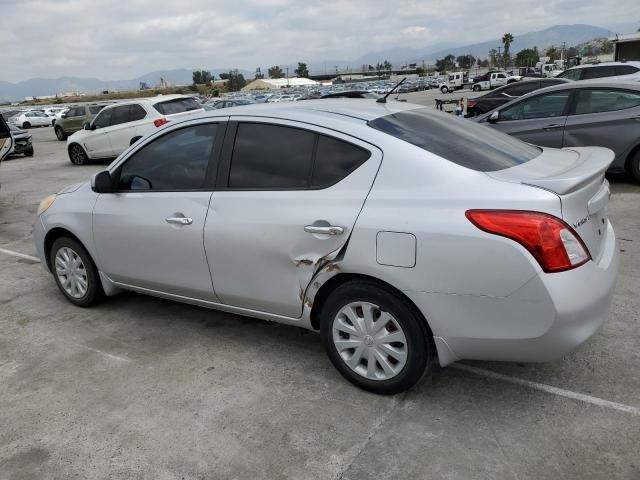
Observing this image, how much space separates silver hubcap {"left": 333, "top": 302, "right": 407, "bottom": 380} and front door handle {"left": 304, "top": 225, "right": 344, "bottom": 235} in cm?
41

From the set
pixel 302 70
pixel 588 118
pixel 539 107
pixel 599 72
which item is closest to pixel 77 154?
pixel 539 107

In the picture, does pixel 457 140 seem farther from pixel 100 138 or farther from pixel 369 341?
pixel 100 138

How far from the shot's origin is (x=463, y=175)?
9.08 ft

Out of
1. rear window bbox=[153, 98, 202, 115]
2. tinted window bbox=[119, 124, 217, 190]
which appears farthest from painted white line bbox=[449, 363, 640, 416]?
rear window bbox=[153, 98, 202, 115]

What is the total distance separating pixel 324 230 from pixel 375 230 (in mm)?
309

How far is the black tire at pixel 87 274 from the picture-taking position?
14.7 ft

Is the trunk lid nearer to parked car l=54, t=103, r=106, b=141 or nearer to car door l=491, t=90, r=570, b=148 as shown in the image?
car door l=491, t=90, r=570, b=148

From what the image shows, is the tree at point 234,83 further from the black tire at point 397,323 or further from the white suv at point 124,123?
the black tire at point 397,323

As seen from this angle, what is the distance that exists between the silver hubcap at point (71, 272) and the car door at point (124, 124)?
9.92 meters

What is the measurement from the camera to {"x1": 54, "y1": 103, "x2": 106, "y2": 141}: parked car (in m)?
23.7

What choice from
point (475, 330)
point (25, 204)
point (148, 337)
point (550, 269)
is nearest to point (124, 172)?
point (148, 337)

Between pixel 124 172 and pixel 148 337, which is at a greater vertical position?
pixel 124 172

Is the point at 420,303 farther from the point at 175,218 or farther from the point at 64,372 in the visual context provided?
the point at 64,372

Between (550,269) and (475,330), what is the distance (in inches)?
18.4
